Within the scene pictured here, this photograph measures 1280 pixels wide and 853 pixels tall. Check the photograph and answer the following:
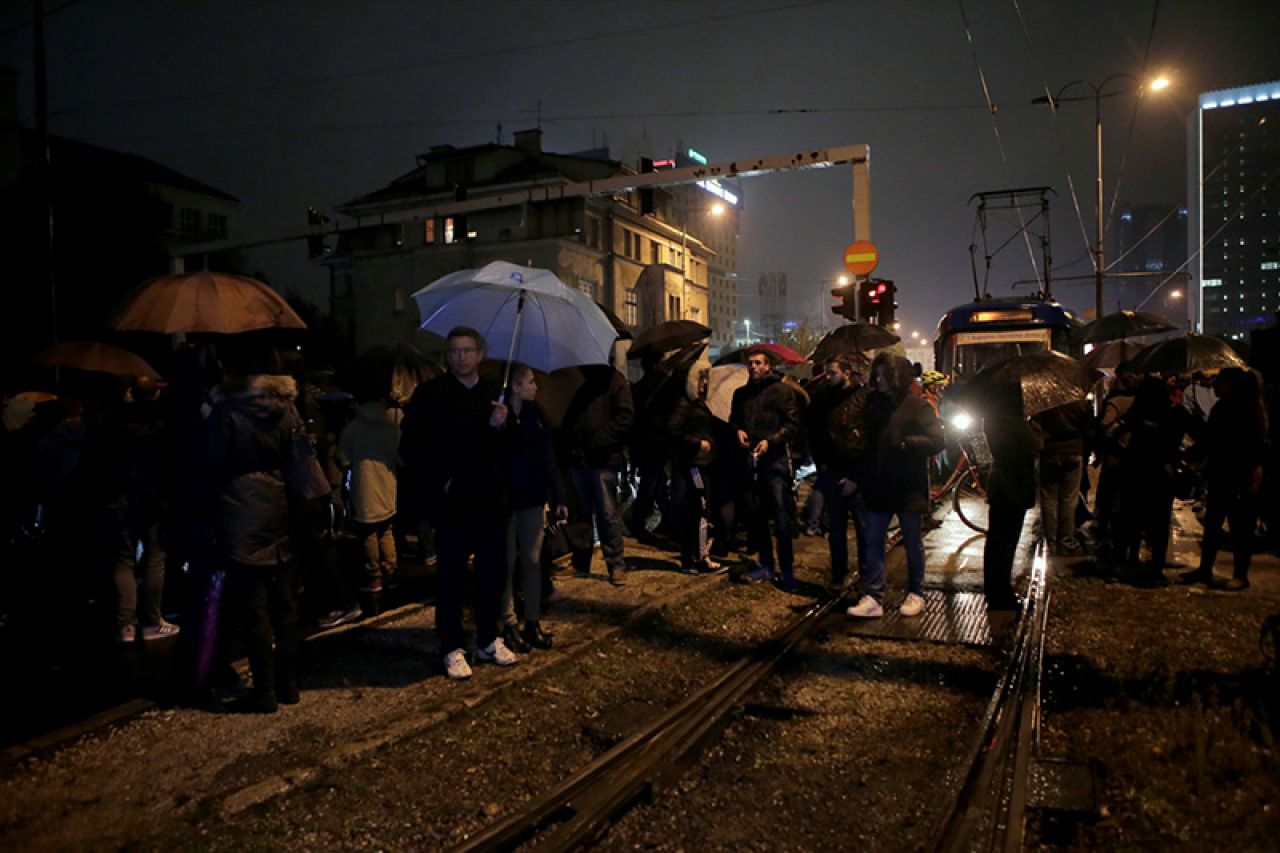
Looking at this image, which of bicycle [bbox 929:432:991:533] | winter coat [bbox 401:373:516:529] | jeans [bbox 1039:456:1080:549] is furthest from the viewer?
bicycle [bbox 929:432:991:533]

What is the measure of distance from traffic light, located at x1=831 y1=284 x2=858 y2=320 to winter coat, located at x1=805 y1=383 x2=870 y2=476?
20.6 ft

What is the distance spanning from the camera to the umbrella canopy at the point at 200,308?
5.56m

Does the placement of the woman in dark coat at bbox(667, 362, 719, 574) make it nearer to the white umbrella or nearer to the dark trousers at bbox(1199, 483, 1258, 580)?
the white umbrella

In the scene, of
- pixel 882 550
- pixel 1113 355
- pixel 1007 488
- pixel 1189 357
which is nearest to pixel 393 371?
pixel 882 550

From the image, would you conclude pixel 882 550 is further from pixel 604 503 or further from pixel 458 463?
pixel 458 463

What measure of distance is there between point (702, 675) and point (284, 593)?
105 inches

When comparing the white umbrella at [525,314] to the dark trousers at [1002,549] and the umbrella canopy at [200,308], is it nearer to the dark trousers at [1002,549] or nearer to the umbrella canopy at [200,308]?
the umbrella canopy at [200,308]

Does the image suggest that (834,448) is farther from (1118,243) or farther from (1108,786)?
(1118,243)

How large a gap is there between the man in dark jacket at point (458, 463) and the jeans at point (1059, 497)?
20.8ft

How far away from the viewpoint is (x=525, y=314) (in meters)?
6.24

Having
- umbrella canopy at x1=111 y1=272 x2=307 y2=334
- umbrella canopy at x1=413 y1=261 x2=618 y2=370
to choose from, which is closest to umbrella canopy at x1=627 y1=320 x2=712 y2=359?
umbrella canopy at x1=413 y1=261 x2=618 y2=370

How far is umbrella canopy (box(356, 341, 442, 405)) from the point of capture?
7.45m

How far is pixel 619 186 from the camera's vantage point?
1525 centimetres

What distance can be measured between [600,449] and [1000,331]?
475 inches
